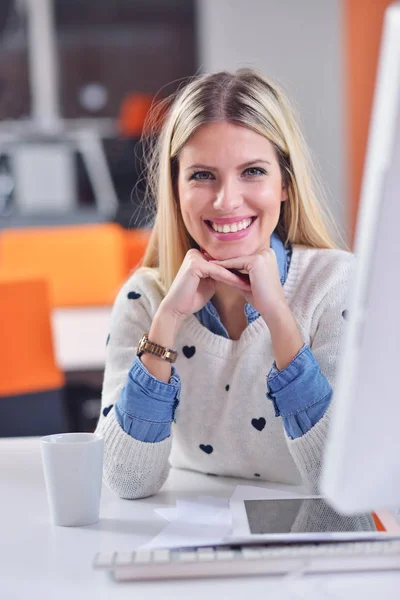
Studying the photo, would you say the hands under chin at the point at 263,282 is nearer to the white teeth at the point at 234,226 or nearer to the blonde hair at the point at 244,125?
the white teeth at the point at 234,226

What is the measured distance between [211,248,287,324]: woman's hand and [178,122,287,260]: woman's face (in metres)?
0.05

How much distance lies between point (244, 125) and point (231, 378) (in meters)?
0.39

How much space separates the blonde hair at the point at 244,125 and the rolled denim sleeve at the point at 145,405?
9.1 inches

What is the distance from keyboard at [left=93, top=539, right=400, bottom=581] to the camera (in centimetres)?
87

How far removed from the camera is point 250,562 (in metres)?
0.88

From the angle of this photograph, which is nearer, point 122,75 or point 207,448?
point 207,448

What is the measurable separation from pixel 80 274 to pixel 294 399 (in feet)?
7.61

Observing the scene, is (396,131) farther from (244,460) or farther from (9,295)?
(9,295)

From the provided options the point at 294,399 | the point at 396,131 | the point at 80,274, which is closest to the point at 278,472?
the point at 294,399

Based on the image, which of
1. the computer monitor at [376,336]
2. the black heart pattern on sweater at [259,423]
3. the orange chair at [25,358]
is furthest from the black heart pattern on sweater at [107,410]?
the orange chair at [25,358]

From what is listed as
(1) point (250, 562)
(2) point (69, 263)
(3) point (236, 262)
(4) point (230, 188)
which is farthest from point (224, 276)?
(2) point (69, 263)

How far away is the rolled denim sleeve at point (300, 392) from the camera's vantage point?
1.26 m

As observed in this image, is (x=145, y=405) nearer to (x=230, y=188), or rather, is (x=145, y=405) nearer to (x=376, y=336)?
(x=230, y=188)

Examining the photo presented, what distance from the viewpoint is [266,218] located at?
55.1 inches
